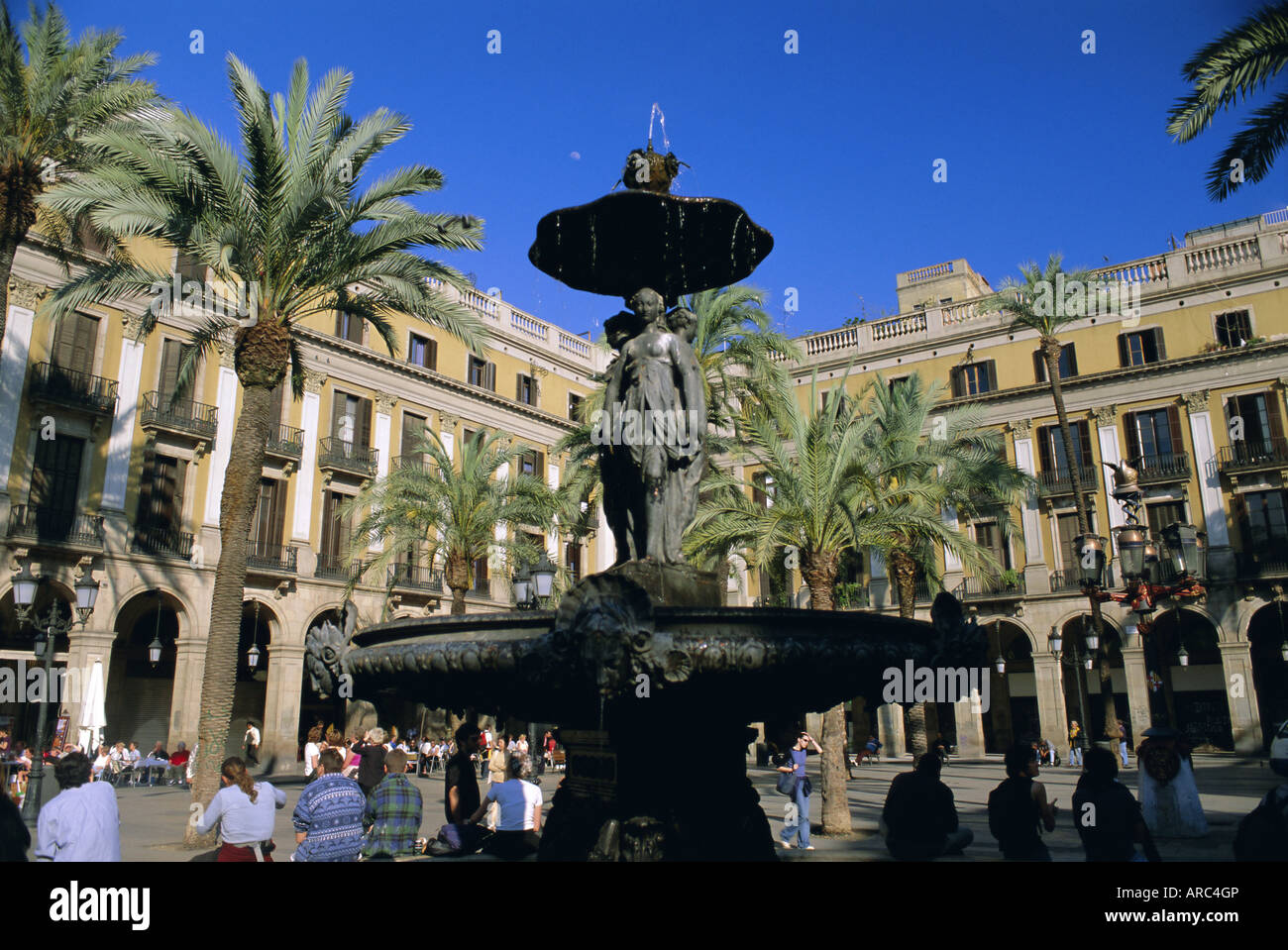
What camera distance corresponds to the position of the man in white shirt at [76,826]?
5.28m

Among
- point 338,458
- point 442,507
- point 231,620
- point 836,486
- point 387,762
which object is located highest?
point 338,458

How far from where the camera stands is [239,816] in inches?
247

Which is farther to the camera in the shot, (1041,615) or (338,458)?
(1041,615)

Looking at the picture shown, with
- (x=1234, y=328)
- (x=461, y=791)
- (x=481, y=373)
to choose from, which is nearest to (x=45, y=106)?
(x=461, y=791)

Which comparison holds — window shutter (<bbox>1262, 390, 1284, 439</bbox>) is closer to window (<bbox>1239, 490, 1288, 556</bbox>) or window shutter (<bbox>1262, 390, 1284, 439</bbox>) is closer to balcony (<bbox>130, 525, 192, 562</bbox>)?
window (<bbox>1239, 490, 1288, 556</bbox>)

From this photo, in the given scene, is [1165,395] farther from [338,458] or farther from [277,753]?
[277,753]

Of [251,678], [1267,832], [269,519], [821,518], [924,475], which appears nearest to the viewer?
[1267,832]

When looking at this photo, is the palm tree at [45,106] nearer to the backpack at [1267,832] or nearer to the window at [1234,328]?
the backpack at [1267,832]

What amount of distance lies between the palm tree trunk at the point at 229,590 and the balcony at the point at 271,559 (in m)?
14.3

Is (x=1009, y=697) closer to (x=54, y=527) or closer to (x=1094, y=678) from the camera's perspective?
(x=1094, y=678)

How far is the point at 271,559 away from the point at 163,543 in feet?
10.6
